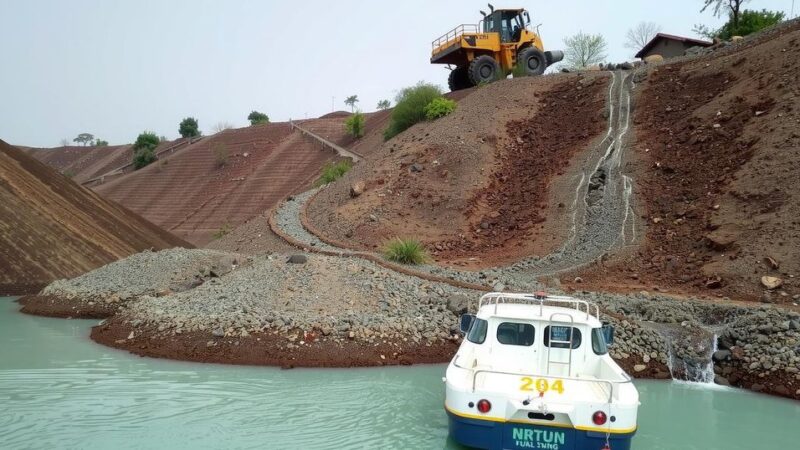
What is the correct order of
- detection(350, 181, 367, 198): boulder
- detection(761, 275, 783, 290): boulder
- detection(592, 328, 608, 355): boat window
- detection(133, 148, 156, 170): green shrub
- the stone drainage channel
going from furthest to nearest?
detection(133, 148, 156, 170): green shrub < detection(350, 181, 367, 198): boulder < detection(761, 275, 783, 290): boulder < the stone drainage channel < detection(592, 328, 608, 355): boat window

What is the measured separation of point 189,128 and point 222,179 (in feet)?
82.6

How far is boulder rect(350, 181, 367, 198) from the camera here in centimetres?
2702

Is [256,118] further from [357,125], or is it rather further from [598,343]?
[598,343]

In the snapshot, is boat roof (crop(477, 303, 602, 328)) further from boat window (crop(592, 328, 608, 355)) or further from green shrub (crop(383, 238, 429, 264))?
green shrub (crop(383, 238, 429, 264))

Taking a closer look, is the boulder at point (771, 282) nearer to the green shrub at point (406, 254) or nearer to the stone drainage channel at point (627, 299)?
the stone drainage channel at point (627, 299)

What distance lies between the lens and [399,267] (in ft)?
61.7

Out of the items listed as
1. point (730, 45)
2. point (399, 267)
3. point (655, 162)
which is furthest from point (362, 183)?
point (730, 45)

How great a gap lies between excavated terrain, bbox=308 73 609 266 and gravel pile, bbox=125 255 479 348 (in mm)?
5746

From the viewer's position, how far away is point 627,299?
16.1 metres

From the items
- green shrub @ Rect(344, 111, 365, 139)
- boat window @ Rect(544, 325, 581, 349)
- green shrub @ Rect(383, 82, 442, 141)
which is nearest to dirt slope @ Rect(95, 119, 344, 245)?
green shrub @ Rect(344, 111, 365, 139)

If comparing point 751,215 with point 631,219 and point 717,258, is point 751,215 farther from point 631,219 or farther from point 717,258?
point 631,219

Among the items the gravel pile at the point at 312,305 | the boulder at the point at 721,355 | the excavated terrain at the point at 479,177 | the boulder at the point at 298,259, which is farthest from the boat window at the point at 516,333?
→ the excavated terrain at the point at 479,177

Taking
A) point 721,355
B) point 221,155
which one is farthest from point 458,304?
point 221,155

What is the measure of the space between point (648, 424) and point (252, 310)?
340 inches
